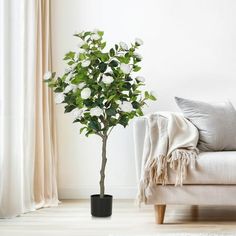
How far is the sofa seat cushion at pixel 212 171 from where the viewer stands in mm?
3240

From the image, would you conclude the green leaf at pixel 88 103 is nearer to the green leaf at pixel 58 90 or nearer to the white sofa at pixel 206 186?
the green leaf at pixel 58 90

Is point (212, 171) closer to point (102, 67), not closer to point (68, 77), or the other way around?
point (102, 67)

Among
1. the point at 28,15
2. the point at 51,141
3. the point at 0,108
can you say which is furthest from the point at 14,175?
the point at 28,15

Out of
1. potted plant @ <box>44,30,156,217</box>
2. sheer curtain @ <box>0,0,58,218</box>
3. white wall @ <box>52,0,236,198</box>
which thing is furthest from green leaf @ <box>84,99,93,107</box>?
white wall @ <box>52,0,236,198</box>

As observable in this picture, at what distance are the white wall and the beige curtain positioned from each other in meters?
0.18

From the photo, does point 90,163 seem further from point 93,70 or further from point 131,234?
point 131,234

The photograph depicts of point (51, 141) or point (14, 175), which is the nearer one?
point (14, 175)

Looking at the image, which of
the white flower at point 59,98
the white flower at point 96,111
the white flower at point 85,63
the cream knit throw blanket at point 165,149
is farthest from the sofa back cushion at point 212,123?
the white flower at point 59,98

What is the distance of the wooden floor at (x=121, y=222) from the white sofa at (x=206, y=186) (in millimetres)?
165

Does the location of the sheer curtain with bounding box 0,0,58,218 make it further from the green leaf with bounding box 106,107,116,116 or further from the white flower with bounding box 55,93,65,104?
the green leaf with bounding box 106,107,116,116

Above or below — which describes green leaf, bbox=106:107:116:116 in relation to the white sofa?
above

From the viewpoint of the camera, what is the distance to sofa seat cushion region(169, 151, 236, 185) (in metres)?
3.24

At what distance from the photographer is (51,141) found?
4.41 m

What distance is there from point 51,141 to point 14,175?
0.82m
